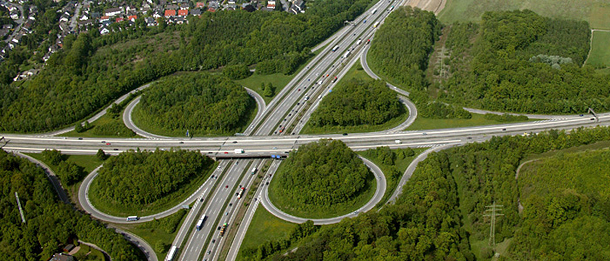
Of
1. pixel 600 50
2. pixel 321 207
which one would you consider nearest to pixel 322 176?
pixel 321 207

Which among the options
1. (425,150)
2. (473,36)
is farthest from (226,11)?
(425,150)

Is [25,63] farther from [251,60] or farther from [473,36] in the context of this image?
[473,36]

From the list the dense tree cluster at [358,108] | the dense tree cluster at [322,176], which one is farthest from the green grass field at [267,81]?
the dense tree cluster at [322,176]

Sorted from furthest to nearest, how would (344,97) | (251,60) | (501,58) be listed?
(251,60)
(501,58)
(344,97)

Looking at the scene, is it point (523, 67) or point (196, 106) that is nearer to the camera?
point (196, 106)

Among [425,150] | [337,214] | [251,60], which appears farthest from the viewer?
[251,60]

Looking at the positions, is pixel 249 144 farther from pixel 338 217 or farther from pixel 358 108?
pixel 338 217
